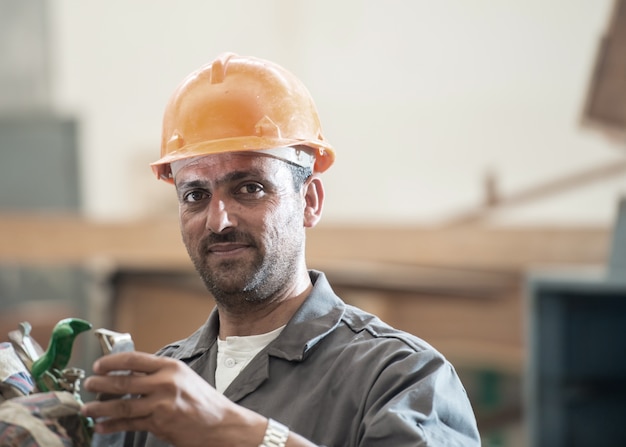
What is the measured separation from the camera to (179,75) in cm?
956

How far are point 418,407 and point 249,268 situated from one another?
415 mm

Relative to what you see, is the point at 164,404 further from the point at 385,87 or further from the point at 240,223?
the point at 385,87

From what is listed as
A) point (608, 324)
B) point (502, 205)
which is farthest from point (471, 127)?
point (608, 324)

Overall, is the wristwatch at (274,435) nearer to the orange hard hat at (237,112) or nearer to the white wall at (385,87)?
the orange hard hat at (237,112)

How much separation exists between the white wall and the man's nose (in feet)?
22.7

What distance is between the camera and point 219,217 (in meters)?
1.82

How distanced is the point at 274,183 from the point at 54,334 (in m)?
0.48

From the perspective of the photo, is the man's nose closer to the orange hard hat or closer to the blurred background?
the orange hard hat

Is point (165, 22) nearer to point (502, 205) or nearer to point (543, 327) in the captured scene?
point (502, 205)

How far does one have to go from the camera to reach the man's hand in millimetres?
1448

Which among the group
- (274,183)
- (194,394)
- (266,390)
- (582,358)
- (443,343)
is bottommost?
(443,343)

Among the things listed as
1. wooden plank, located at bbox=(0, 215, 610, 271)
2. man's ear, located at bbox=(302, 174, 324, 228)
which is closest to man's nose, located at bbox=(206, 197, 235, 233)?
man's ear, located at bbox=(302, 174, 324, 228)

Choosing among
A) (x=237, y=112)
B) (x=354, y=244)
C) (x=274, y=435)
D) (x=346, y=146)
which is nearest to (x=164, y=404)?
(x=274, y=435)

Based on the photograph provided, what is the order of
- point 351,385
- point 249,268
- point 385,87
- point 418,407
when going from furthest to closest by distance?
1. point 385,87
2. point 249,268
3. point 351,385
4. point 418,407
